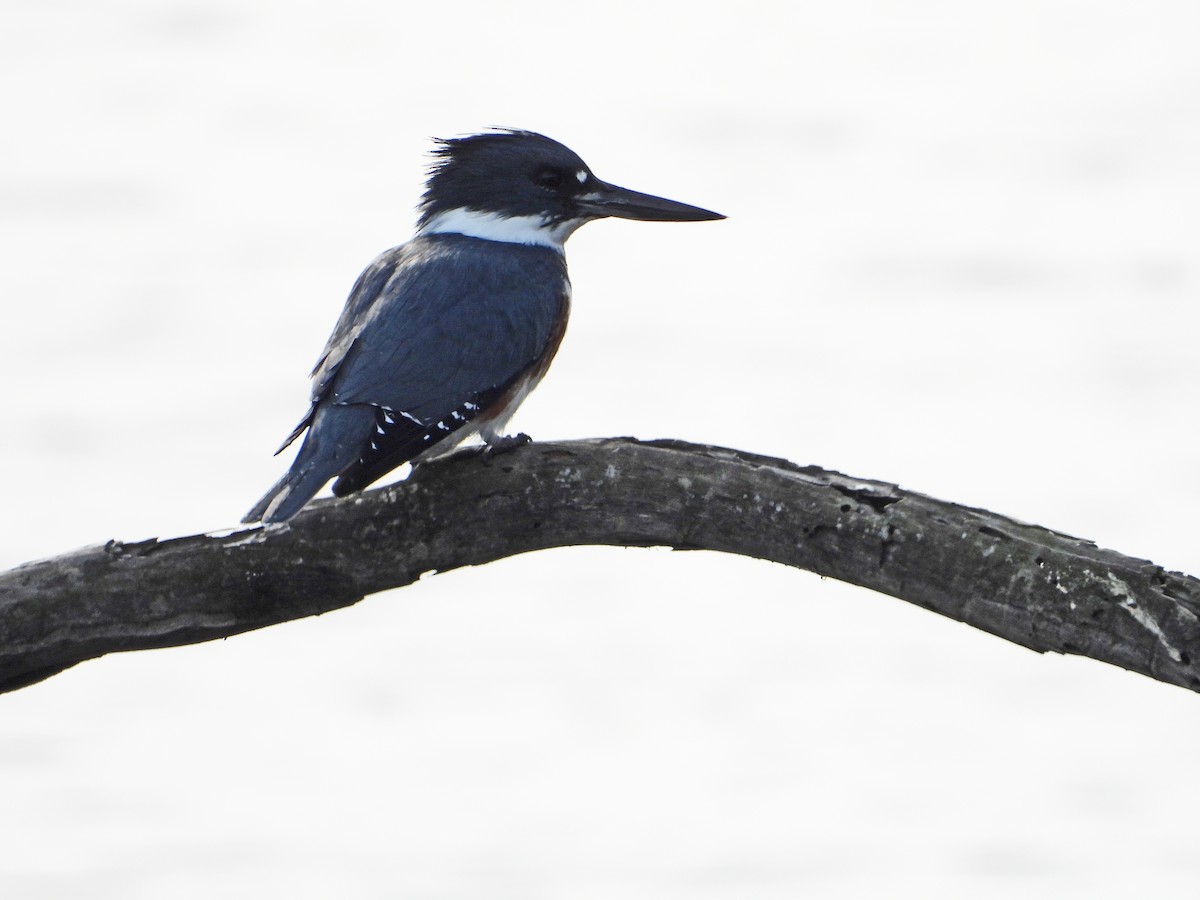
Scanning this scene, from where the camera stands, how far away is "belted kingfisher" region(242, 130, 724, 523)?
2443mm

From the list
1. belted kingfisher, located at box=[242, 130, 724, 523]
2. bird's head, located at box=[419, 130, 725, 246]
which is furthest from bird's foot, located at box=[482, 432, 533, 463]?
bird's head, located at box=[419, 130, 725, 246]

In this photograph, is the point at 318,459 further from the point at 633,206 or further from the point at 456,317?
the point at 633,206

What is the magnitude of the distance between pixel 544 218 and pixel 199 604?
4.15 ft

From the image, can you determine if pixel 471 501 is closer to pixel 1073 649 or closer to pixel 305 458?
pixel 305 458

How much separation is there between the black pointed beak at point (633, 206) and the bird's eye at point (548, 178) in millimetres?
59

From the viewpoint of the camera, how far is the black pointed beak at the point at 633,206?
3.20 metres

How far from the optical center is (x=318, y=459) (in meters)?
2.39

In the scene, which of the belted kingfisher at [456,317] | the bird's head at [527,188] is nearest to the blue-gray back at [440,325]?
the belted kingfisher at [456,317]

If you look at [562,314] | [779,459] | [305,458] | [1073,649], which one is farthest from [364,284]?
[1073,649]

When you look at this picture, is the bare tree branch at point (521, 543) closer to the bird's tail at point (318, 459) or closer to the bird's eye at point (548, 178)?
the bird's tail at point (318, 459)

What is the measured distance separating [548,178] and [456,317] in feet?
1.80

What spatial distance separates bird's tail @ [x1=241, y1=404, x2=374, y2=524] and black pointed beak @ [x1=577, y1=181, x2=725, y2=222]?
0.91 meters

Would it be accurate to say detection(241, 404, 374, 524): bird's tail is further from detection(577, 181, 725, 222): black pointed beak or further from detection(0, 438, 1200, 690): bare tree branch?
detection(577, 181, 725, 222): black pointed beak

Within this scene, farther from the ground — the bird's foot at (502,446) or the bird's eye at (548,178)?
the bird's eye at (548,178)
